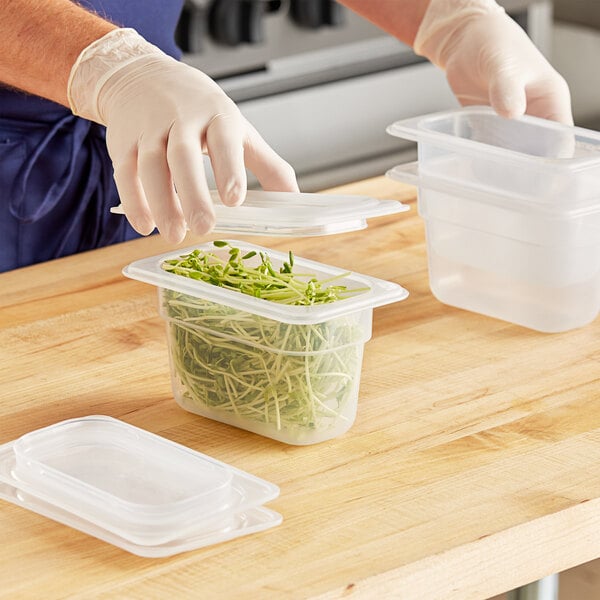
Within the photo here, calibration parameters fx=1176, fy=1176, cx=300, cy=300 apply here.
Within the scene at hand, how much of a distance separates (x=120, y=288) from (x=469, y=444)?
50cm

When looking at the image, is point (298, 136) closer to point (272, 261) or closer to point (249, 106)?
point (249, 106)

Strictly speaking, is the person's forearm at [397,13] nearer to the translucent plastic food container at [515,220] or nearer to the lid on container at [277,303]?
the translucent plastic food container at [515,220]

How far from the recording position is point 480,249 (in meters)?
1.20

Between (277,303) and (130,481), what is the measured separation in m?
0.18

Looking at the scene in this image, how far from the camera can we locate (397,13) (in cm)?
158

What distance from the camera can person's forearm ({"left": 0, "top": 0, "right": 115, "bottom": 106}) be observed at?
1152 mm

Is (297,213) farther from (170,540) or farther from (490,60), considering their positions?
(490,60)

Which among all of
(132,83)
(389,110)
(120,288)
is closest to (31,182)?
(120,288)

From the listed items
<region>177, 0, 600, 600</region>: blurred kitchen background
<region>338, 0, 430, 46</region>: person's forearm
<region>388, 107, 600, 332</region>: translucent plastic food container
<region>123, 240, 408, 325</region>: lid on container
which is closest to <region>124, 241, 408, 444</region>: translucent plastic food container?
<region>123, 240, 408, 325</region>: lid on container

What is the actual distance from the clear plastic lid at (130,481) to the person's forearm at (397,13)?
0.84 metres

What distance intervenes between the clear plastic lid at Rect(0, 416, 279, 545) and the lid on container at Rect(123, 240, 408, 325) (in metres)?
0.12

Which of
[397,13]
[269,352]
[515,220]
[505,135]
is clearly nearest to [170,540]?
[269,352]

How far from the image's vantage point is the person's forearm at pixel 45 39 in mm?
1152

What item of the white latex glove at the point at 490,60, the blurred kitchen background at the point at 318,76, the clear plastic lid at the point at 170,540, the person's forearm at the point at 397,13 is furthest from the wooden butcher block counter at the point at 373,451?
the blurred kitchen background at the point at 318,76
